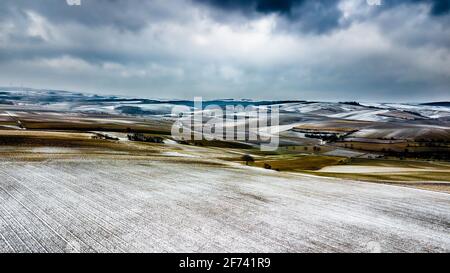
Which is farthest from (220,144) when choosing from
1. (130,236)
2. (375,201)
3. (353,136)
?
(130,236)

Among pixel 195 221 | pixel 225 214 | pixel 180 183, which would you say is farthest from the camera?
pixel 180 183

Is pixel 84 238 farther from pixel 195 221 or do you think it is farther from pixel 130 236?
pixel 195 221

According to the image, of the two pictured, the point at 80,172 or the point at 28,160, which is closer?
the point at 80,172

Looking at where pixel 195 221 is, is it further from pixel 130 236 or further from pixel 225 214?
pixel 130 236
